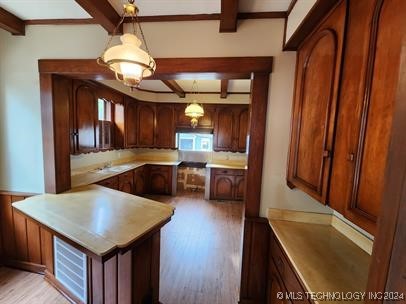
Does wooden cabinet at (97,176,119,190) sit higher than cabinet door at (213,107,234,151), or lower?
lower

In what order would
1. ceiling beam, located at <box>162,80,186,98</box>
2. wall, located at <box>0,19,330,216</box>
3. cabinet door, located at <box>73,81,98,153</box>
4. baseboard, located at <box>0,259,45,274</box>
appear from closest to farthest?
1. wall, located at <box>0,19,330,216</box>
2. baseboard, located at <box>0,259,45,274</box>
3. cabinet door, located at <box>73,81,98,153</box>
4. ceiling beam, located at <box>162,80,186,98</box>

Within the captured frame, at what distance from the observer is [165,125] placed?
4914 mm

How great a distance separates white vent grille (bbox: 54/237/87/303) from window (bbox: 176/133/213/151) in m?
3.59

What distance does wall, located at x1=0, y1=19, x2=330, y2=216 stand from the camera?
5.37ft

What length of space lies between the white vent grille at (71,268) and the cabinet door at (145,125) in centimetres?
315

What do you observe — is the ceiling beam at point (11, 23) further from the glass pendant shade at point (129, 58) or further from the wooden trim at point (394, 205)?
the wooden trim at point (394, 205)

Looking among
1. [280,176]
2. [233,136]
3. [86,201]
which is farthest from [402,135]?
[233,136]

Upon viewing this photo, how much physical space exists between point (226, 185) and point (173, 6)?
377 cm

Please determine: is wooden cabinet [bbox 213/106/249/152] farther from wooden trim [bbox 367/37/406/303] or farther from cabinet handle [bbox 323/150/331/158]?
wooden trim [bbox 367/37/406/303]

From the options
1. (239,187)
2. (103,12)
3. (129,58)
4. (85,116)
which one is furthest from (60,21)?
(239,187)

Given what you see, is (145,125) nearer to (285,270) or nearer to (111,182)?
(111,182)

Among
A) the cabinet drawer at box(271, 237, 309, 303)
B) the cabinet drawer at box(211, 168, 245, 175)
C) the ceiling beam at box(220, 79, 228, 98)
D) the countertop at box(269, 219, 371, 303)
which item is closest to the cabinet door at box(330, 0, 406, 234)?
the countertop at box(269, 219, 371, 303)

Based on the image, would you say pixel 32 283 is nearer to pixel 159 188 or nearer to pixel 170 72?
pixel 170 72

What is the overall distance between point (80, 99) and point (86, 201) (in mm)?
1646
